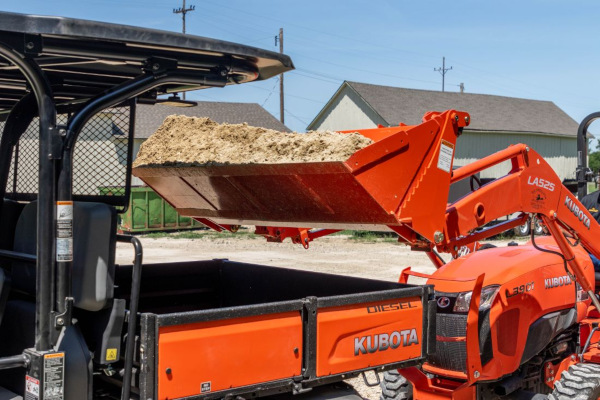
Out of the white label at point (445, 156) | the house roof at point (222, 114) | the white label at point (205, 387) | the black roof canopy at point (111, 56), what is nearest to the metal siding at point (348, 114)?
the house roof at point (222, 114)

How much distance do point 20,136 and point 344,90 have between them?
39.8 m

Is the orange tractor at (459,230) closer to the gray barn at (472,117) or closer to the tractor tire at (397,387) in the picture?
Answer: the tractor tire at (397,387)

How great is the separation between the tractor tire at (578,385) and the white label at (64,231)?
3432 millimetres

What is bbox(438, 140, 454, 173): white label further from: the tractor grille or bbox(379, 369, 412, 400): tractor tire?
bbox(379, 369, 412, 400): tractor tire

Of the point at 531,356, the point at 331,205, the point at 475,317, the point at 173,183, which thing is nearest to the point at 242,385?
the point at 331,205

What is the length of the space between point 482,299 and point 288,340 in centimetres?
210

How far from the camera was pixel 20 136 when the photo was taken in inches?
150

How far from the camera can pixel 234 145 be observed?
4.03 metres

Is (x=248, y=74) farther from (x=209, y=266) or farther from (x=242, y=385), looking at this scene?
(x=209, y=266)

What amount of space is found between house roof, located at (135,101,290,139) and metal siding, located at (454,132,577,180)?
32.4 ft

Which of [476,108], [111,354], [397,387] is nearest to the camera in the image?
[111,354]

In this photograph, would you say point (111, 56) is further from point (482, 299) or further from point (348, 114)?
point (348, 114)

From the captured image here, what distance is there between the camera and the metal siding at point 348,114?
4188 centimetres

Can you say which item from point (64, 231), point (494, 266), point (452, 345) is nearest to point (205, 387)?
point (64, 231)
